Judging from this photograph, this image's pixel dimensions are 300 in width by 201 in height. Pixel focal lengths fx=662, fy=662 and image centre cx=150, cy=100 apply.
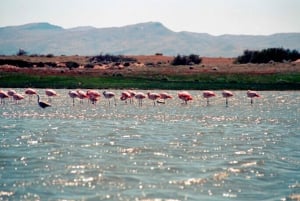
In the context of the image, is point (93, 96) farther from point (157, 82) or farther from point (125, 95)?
point (157, 82)

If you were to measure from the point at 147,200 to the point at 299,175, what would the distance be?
203 inches

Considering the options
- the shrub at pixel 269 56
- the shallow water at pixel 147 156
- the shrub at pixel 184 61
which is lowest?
Answer: the shallow water at pixel 147 156

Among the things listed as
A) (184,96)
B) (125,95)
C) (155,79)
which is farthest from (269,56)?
(125,95)

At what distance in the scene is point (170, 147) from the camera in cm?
2172

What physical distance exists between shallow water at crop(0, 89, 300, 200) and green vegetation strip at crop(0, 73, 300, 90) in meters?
20.6

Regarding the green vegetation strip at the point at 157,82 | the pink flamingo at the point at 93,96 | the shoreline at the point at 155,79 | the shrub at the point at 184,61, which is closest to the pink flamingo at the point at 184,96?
the pink flamingo at the point at 93,96

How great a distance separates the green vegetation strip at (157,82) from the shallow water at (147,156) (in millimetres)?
20566

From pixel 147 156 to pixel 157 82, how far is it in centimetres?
3886

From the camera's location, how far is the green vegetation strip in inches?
2247

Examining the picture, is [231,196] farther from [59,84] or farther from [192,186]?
[59,84]

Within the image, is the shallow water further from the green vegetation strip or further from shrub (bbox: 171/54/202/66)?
shrub (bbox: 171/54/202/66)

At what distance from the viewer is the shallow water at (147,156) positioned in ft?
49.6

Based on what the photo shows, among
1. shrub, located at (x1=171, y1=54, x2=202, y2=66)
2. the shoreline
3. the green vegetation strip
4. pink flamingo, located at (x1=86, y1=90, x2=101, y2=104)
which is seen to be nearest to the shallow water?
pink flamingo, located at (x1=86, y1=90, x2=101, y2=104)

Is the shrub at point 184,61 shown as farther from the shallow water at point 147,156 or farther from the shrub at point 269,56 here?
the shallow water at point 147,156
